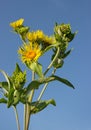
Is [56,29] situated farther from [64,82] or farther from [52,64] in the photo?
[64,82]

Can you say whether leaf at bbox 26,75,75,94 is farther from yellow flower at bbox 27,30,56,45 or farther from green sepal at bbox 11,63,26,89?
yellow flower at bbox 27,30,56,45

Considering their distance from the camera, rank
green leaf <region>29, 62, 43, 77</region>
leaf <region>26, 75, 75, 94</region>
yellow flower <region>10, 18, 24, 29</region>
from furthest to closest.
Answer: yellow flower <region>10, 18, 24, 29</region> < green leaf <region>29, 62, 43, 77</region> < leaf <region>26, 75, 75, 94</region>

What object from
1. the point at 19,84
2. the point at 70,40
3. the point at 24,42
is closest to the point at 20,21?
the point at 24,42

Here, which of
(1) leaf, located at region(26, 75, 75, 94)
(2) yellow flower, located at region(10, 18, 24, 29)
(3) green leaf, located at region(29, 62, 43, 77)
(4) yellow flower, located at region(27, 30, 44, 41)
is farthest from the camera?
(2) yellow flower, located at region(10, 18, 24, 29)

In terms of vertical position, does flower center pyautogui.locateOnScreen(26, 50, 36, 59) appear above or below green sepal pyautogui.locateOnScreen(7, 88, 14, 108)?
above

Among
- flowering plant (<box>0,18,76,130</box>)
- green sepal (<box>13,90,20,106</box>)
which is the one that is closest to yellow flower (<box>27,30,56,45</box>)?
flowering plant (<box>0,18,76,130</box>)

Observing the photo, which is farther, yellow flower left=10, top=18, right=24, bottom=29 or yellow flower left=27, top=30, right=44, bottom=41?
yellow flower left=10, top=18, right=24, bottom=29

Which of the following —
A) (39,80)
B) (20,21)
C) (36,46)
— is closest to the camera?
(39,80)
